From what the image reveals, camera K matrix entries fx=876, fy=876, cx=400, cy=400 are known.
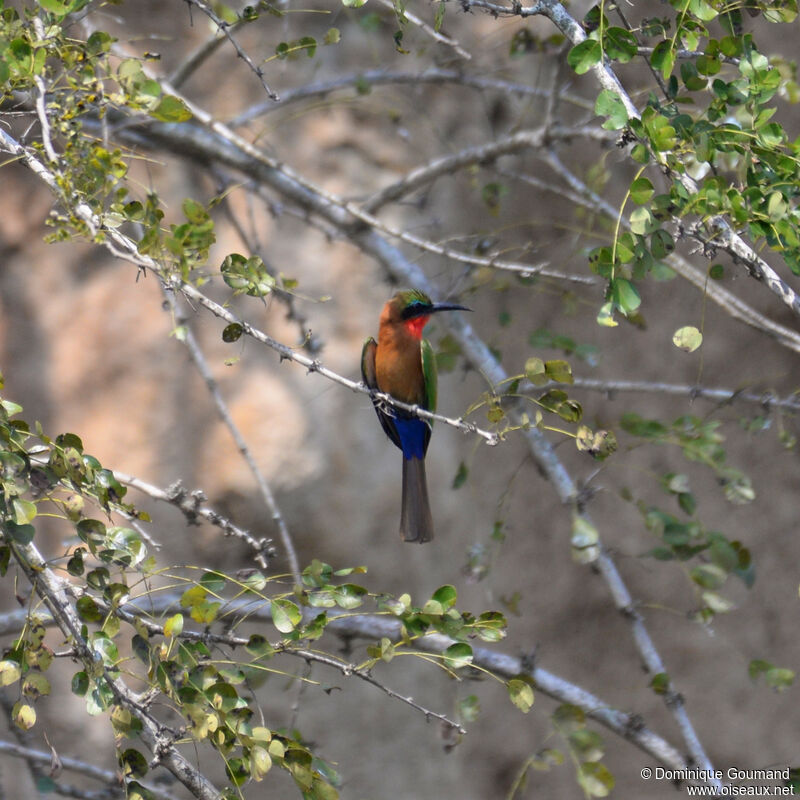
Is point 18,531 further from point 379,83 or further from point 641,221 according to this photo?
point 379,83

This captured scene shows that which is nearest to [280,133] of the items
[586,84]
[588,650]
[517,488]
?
[586,84]

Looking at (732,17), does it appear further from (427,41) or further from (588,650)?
(588,650)

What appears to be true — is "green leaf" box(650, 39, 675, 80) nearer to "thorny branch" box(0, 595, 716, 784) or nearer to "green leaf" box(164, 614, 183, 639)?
"green leaf" box(164, 614, 183, 639)

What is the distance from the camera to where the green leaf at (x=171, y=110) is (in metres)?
1.24

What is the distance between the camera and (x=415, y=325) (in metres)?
2.33

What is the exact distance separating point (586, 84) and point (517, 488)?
143 centimetres

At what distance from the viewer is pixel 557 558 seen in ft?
9.72

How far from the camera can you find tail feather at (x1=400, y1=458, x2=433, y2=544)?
207cm

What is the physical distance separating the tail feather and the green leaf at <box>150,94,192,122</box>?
3.65ft

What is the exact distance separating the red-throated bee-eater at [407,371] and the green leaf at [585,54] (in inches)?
38.0

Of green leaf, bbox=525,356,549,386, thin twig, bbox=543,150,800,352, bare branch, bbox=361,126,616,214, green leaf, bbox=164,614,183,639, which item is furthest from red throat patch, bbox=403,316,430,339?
green leaf, bbox=164,614,183,639

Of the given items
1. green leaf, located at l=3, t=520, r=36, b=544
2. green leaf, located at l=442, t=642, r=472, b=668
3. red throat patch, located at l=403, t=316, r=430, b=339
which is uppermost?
green leaf, located at l=3, t=520, r=36, b=544

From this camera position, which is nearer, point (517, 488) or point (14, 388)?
point (14, 388)

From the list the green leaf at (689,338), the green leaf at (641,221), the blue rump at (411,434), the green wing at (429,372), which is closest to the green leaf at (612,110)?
the green leaf at (641,221)
